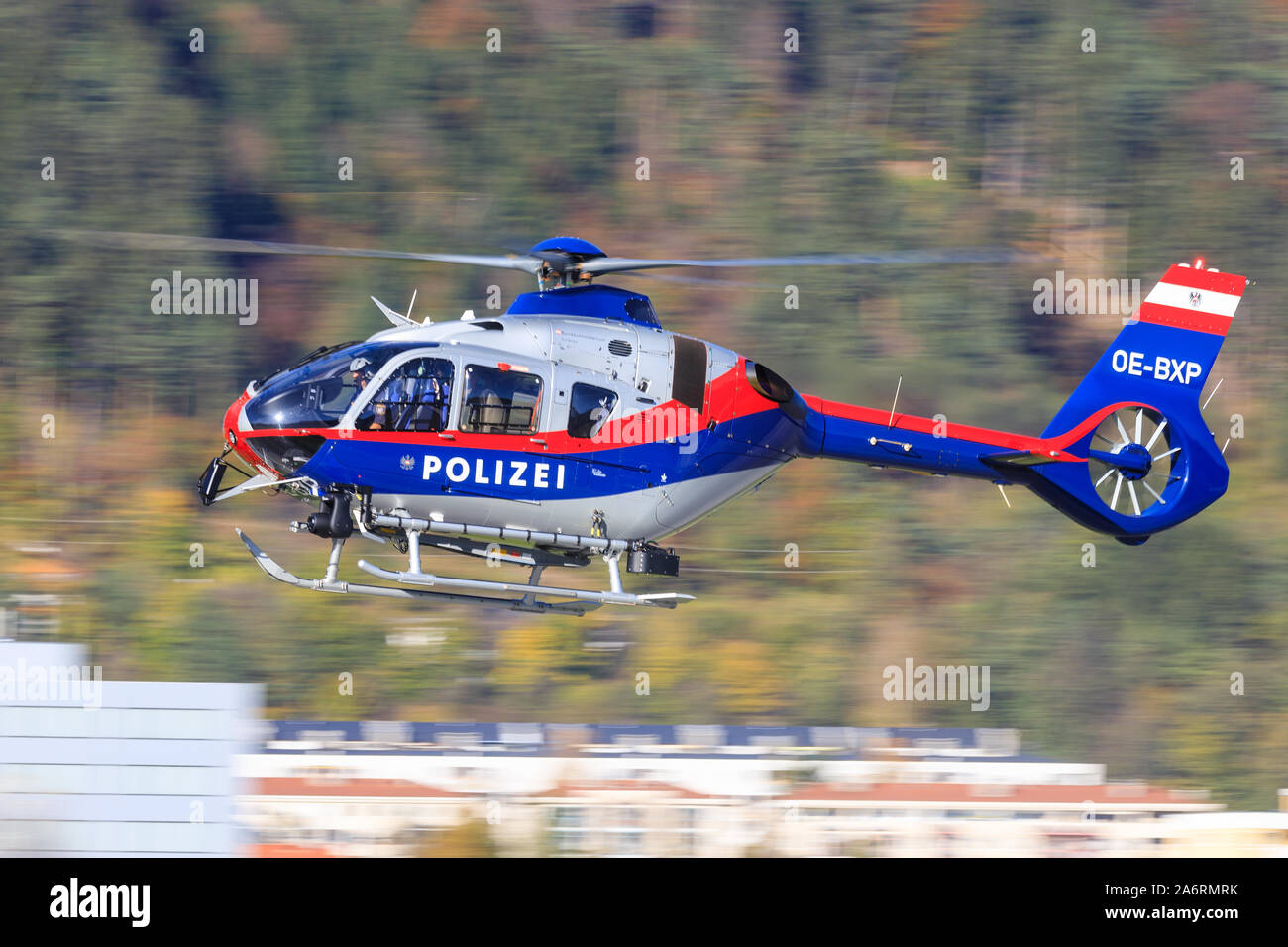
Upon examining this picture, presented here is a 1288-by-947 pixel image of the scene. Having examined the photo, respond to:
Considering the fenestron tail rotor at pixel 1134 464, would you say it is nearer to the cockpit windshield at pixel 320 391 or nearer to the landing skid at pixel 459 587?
the landing skid at pixel 459 587

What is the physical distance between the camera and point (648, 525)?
12.5 metres

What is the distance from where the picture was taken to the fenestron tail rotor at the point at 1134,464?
1413 centimetres

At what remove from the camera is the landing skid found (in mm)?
11625

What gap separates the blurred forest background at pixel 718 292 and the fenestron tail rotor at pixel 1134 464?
587 inches

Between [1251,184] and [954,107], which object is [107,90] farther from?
[1251,184]

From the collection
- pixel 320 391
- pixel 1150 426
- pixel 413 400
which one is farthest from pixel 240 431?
pixel 1150 426

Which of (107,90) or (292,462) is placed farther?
(107,90)

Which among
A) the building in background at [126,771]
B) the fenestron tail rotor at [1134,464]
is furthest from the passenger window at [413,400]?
the building in background at [126,771]

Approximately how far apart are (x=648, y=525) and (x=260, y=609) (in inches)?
781

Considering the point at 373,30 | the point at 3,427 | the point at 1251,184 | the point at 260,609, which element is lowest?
the point at 260,609

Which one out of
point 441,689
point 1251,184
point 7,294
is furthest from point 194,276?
point 1251,184

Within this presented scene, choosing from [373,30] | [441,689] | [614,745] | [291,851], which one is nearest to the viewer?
[291,851]

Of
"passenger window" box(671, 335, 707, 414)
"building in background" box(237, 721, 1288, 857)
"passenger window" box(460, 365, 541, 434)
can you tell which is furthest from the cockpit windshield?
"building in background" box(237, 721, 1288, 857)

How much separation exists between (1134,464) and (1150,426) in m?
0.81
